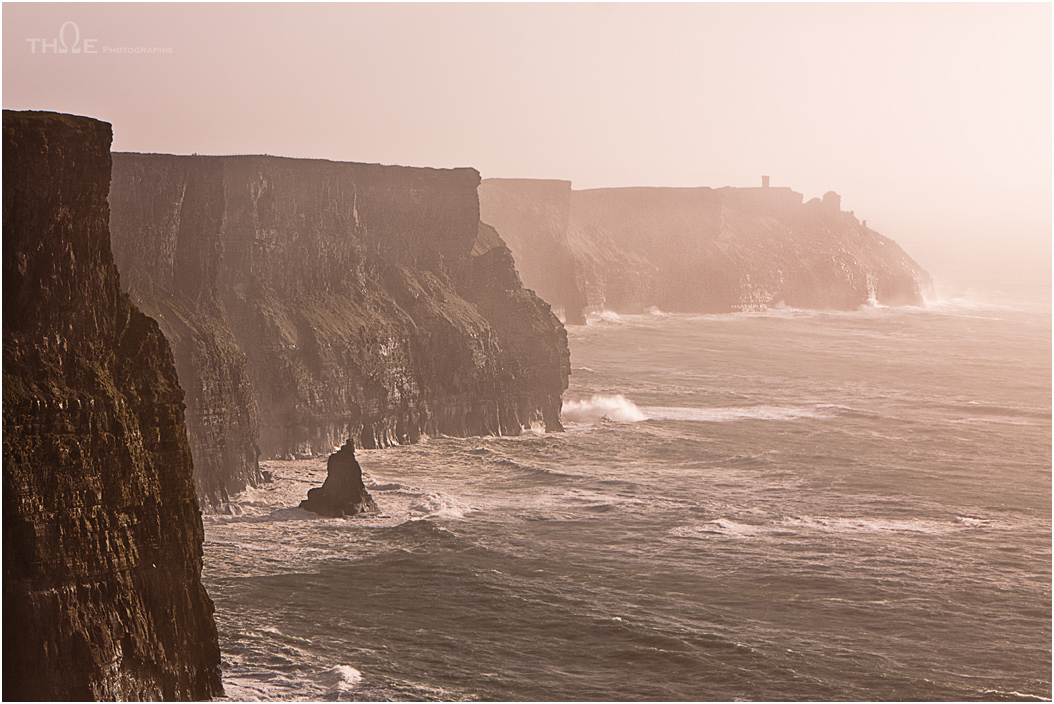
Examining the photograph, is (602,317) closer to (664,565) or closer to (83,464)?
(664,565)

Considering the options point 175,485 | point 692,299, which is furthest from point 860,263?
point 175,485

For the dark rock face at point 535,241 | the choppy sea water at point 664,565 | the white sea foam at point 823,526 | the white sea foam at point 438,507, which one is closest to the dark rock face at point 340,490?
the choppy sea water at point 664,565

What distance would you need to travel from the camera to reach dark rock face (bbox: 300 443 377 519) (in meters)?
54.4

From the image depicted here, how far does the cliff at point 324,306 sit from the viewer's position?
58.1 m

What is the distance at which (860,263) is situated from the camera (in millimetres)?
184000

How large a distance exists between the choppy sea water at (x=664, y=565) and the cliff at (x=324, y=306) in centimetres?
291

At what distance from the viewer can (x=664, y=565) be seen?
1900 inches

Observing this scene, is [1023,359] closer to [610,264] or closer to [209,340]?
[610,264]

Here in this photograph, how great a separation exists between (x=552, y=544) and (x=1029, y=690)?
2039 cm

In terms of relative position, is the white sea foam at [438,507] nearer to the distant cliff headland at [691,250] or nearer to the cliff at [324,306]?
the cliff at [324,306]

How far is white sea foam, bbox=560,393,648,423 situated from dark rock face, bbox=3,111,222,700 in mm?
56396

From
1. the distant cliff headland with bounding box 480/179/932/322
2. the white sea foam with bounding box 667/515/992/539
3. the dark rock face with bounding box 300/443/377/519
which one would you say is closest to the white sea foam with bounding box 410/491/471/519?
the dark rock face with bounding box 300/443/377/519

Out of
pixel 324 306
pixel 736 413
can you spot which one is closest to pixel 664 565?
pixel 324 306

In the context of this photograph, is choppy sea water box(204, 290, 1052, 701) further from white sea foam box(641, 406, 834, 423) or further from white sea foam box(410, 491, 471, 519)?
white sea foam box(641, 406, 834, 423)
